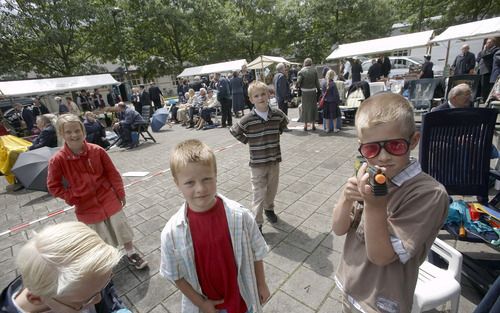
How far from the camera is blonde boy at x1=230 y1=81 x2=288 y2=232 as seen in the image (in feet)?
10.2

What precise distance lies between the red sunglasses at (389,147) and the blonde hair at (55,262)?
1.20 metres

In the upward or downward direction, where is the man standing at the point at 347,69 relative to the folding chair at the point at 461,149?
upward

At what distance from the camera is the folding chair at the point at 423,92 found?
770 cm

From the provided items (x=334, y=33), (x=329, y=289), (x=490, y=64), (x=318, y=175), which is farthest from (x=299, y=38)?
(x=329, y=289)

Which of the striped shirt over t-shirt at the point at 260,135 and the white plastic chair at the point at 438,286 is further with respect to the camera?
the striped shirt over t-shirt at the point at 260,135

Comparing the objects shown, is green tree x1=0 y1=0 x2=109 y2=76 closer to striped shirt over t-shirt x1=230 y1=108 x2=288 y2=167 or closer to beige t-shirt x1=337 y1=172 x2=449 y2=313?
striped shirt over t-shirt x1=230 y1=108 x2=288 y2=167

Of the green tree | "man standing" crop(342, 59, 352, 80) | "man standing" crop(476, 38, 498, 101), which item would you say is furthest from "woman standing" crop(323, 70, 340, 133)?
the green tree

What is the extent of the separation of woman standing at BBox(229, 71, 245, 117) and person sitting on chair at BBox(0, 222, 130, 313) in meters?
11.0

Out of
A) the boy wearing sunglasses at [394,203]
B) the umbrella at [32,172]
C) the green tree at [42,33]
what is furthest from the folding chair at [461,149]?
the green tree at [42,33]

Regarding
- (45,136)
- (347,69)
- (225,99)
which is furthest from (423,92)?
(45,136)

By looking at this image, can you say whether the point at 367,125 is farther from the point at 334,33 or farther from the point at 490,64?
Result: the point at 334,33

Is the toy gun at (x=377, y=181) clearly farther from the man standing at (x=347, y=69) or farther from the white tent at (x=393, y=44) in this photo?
the man standing at (x=347, y=69)

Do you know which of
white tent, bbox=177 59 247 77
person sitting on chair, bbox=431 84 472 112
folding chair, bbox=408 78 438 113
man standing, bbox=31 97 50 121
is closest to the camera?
person sitting on chair, bbox=431 84 472 112

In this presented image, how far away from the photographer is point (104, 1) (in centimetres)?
2673
